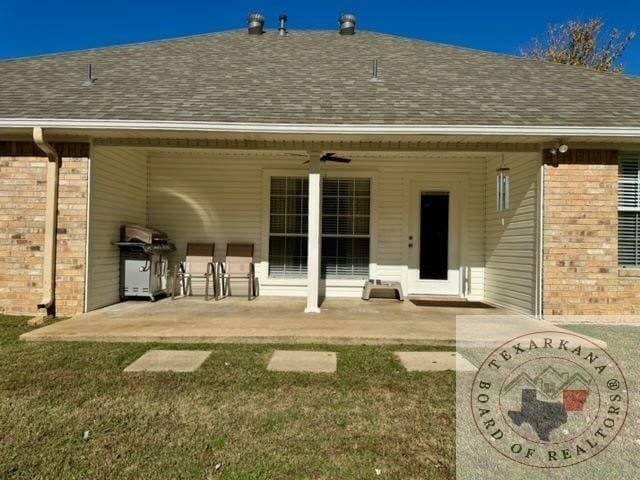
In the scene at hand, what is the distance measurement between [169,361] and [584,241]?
5.51 meters

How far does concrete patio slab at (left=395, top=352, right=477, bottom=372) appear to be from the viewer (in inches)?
150

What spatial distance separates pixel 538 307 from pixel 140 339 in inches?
202

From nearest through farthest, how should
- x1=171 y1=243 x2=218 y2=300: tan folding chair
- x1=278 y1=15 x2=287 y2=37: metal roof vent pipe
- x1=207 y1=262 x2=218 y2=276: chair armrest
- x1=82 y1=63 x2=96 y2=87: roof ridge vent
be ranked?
x1=82 y1=63 x2=96 y2=87: roof ridge vent < x1=207 y1=262 x2=218 y2=276: chair armrest < x1=171 y1=243 x2=218 y2=300: tan folding chair < x1=278 y1=15 x2=287 y2=37: metal roof vent pipe

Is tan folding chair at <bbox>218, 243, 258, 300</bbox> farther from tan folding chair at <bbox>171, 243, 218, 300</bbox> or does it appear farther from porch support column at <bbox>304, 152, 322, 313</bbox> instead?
porch support column at <bbox>304, 152, 322, 313</bbox>

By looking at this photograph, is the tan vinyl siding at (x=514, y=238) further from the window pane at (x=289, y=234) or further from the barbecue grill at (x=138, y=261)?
the barbecue grill at (x=138, y=261)

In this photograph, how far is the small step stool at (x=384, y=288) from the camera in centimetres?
752

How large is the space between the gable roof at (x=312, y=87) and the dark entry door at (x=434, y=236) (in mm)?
2015

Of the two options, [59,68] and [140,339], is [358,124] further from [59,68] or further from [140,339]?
[59,68]

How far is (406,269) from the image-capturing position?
798 centimetres

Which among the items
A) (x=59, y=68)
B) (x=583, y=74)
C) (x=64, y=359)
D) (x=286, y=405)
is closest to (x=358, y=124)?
(x=286, y=405)

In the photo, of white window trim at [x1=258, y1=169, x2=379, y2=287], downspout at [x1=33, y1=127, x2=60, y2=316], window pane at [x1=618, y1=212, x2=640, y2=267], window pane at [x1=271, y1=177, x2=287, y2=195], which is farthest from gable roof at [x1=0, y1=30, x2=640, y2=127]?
window pane at [x1=271, y1=177, x2=287, y2=195]

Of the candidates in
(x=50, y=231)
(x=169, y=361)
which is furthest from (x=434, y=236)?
(x=50, y=231)

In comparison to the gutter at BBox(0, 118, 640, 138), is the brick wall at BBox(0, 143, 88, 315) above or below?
below

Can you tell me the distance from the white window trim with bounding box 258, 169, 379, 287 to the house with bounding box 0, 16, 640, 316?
0.02 m
